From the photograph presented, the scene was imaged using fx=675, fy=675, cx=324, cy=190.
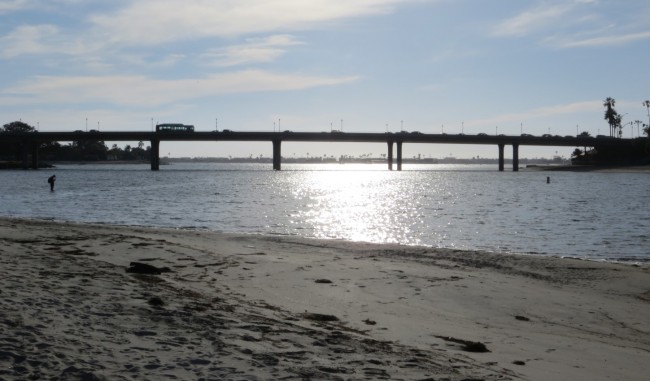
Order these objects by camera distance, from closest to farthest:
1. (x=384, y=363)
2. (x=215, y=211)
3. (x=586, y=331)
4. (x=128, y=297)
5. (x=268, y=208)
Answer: (x=384, y=363) → (x=128, y=297) → (x=586, y=331) → (x=215, y=211) → (x=268, y=208)

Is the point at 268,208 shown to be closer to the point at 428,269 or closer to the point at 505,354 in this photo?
the point at 428,269

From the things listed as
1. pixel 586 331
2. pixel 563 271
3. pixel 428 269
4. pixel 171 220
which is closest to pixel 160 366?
pixel 586 331

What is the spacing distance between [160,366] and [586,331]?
8.05 m

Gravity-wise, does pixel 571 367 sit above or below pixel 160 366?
below

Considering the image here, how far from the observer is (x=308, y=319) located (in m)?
11.3

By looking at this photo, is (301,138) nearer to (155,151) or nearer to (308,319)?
(155,151)

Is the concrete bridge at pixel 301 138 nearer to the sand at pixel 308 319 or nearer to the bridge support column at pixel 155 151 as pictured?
the bridge support column at pixel 155 151

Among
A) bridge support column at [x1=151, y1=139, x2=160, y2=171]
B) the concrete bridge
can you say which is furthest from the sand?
bridge support column at [x1=151, y1=139, x2=160, y2=171]

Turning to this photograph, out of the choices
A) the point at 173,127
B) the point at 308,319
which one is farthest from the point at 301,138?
the point at 308,319

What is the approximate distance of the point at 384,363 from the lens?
831cm

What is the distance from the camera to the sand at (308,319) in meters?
7.70

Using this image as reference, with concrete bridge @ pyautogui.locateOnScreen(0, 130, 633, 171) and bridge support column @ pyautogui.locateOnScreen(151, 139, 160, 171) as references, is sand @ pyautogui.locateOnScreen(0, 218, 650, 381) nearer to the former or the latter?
concrete bridge @ pyautogui.locateOnScreen(0, 130, 633, 171)

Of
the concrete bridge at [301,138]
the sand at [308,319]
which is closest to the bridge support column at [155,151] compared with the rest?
the concrete bridge at [301,138]

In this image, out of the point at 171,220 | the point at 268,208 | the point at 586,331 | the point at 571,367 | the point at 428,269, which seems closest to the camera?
the point at 571,367
